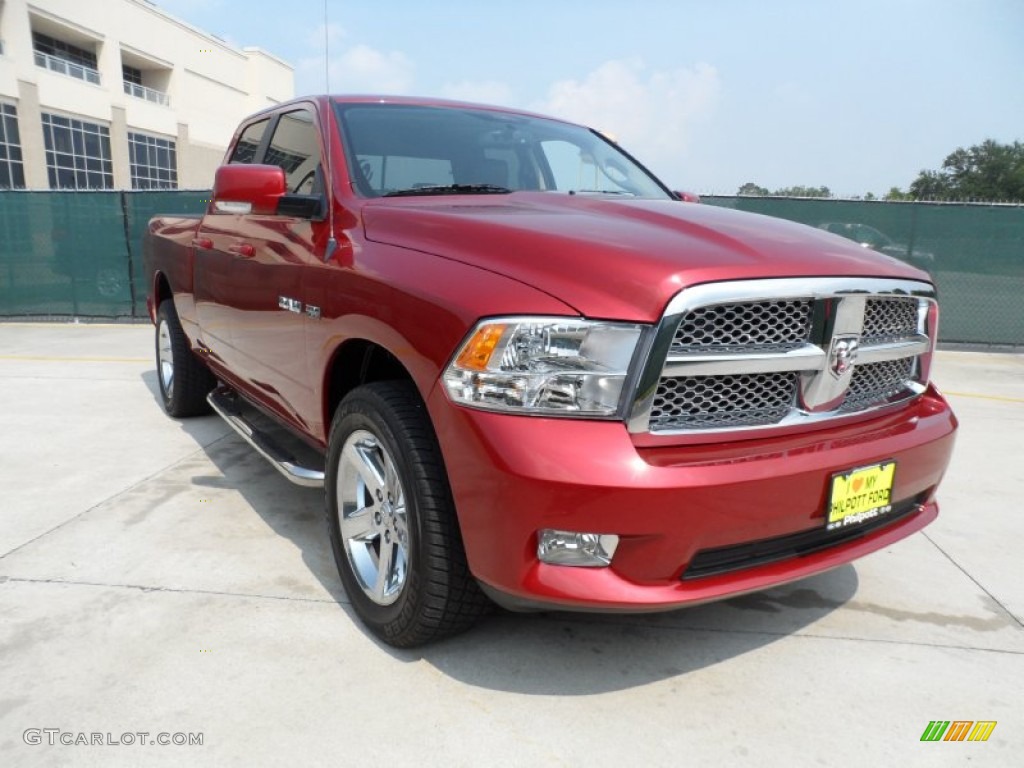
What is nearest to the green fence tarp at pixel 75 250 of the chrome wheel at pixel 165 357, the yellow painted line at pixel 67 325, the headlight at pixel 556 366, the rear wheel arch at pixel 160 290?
the yellow painted line at pixel 67 325

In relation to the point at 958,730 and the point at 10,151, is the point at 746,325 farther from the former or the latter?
the point at 10,151

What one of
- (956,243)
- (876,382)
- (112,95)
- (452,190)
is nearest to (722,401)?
(876,382)

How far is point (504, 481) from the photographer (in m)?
1.95

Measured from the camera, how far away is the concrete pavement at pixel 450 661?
2104 mm

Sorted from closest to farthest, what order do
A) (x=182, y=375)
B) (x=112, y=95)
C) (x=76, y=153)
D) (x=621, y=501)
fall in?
1. (x=621, y=501)
2. (x=182, y=375)
3. (x=76, y=153)
4. (x=112, y=95)

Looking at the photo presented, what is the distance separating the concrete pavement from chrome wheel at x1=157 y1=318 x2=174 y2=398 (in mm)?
1640

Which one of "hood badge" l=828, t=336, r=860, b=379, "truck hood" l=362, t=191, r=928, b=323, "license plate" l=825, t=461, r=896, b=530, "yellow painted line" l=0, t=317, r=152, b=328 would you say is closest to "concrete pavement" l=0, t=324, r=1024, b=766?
"license plate" l=825, t=461, r=896, b=530

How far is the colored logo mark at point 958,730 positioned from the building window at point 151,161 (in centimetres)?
4577

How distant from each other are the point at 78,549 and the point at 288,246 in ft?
5.02

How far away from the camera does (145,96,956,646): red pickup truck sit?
6.45 feet

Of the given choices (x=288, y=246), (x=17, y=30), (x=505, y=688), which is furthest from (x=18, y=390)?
(x=17, y=30)

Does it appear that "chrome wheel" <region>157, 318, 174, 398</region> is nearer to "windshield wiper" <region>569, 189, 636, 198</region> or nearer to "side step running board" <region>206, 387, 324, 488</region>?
"side step running board" <region>206, 387, 324, 488</region>

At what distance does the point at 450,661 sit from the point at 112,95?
147ft

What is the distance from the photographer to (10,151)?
32.5m
